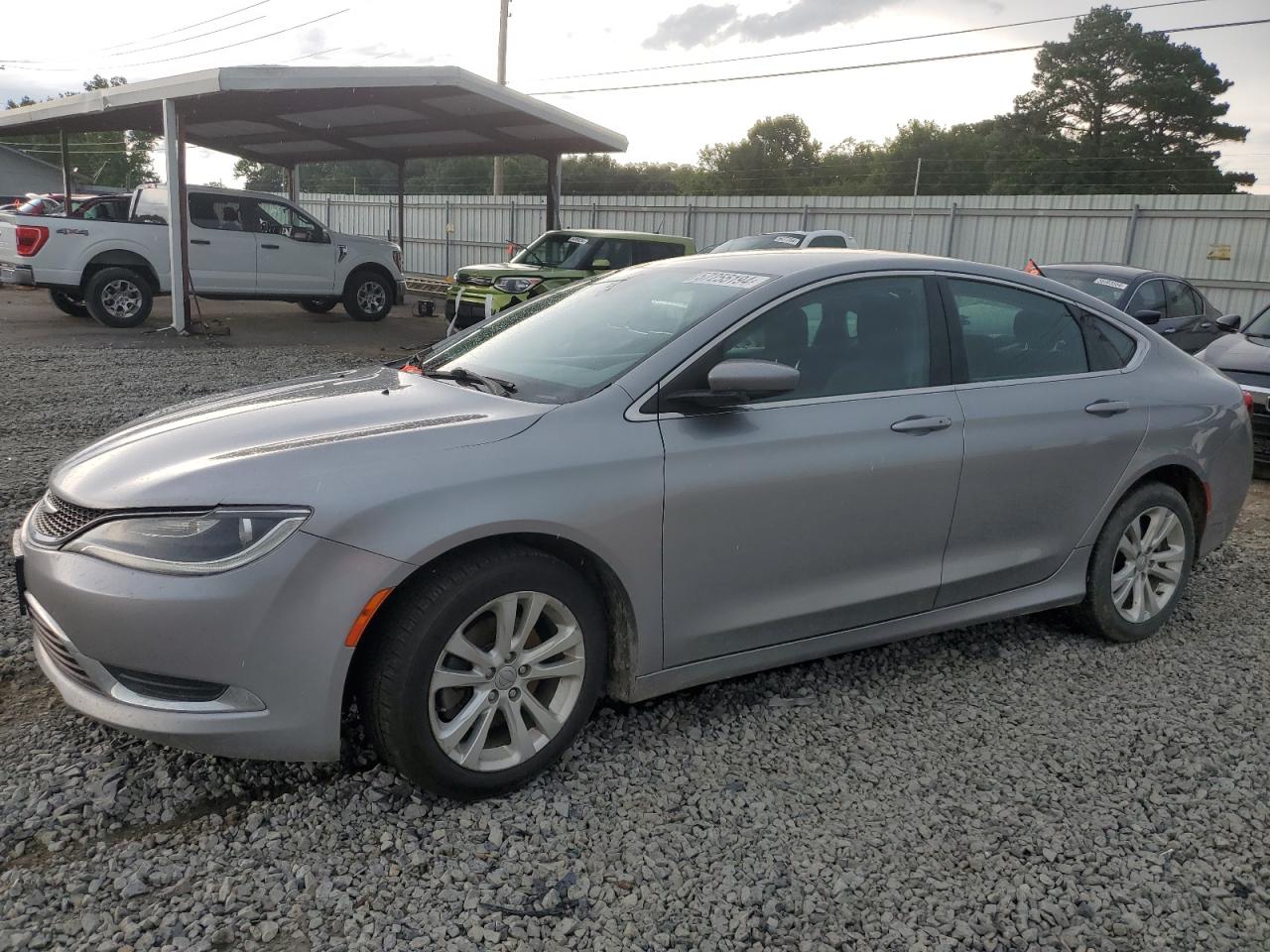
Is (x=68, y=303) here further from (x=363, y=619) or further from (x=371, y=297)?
(x=363, y=619)

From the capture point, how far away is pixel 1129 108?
44.2 metres

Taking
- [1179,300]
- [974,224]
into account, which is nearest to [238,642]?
[1179,300]

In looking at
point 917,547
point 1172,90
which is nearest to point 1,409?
point 917,547

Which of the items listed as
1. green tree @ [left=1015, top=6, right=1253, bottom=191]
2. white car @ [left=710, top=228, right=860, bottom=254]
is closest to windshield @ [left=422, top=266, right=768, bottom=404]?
white car @ [left=710, top=228, right=860, bottom=254]

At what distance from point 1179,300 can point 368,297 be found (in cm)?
1191

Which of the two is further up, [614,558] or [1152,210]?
[1152,210]

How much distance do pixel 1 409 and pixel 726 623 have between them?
7.54m

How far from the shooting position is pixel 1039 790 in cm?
311

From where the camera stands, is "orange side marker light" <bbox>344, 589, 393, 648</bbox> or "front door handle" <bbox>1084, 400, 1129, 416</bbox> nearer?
"orange side marker light" <bbox>344, 589, 393, 648</bbox>

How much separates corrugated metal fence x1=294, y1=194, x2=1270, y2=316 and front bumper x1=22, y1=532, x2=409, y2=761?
17178mm

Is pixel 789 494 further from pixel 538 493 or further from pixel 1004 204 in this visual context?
pixel 1004 204

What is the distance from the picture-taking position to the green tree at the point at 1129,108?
41.1m

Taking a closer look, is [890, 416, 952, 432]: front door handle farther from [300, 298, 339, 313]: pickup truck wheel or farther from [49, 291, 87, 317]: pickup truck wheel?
[49, 291, 87, 317]: pickup truck wheel

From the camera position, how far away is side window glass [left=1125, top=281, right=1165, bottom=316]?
411 inches
